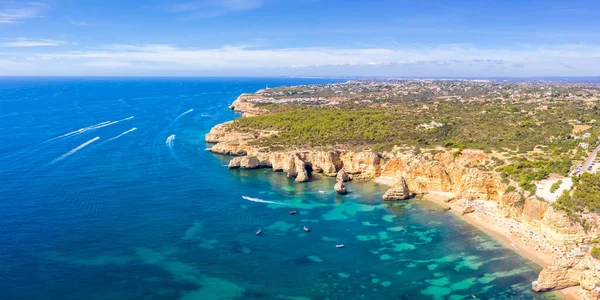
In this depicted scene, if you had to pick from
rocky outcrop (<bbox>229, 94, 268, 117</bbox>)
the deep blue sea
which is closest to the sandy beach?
the deep blue sea

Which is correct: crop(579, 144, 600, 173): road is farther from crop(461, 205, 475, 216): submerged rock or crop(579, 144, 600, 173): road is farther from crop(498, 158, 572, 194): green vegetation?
crop(461, 205, 475, 216): submerged rock

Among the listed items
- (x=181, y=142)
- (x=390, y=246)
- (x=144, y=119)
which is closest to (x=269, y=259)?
(x=390, y=246)

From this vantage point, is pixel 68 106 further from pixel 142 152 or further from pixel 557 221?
pixel 557 221

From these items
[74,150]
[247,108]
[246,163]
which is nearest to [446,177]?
[246,163]

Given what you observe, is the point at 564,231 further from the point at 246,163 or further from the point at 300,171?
the point at 246,163

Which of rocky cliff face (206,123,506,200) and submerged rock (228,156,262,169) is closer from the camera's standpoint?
rocky cliff face (206,123,506,200)

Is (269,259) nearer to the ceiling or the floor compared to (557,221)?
nearer to the floor

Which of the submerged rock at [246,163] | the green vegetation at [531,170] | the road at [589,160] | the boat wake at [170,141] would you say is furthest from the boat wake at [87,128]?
the road at [589,160]
